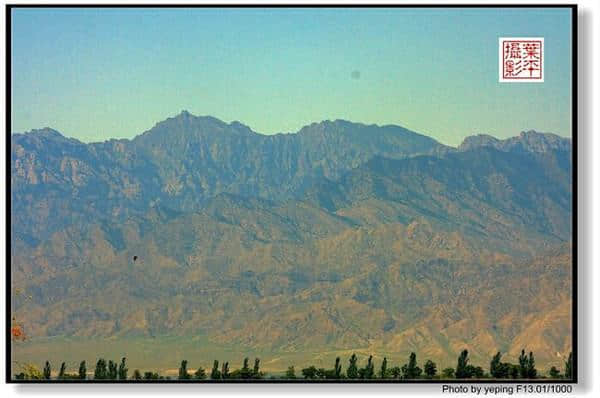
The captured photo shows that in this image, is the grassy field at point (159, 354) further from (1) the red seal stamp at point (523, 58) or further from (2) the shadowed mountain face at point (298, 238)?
(1) the red seal stamp at point (523, 58)

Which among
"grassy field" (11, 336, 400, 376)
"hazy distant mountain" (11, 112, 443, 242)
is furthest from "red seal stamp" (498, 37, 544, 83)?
"grassy field" (11, 336, 400, 376)

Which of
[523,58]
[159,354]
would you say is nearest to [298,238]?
[159,354]

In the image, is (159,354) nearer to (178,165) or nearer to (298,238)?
(178,165)

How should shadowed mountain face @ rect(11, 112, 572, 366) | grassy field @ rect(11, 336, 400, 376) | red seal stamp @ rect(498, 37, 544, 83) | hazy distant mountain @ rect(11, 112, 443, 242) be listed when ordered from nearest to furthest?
red seal stamp @ rect(498, 37, 544, 83), grassy field @ rect(11, 336, 400, 376), hazy distant mountain @ rect(11, 112, 443, 242), shadowed mountain face @ rect(11, 112, 572, 366)

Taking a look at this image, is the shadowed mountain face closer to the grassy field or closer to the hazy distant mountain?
the hazy distant mountain

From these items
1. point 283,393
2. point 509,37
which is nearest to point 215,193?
point 509,37

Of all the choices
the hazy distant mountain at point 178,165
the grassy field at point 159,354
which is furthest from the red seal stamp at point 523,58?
the grassy field at point 159,354

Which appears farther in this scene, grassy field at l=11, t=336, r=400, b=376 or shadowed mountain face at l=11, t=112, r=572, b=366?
shadowed mountain face at l=11, t=112, r=572, b=366
